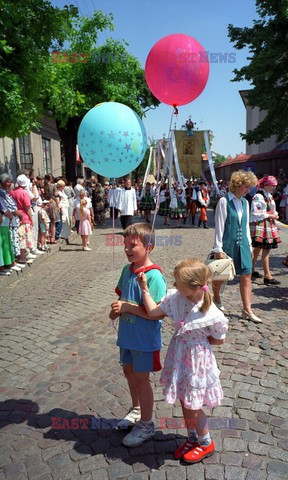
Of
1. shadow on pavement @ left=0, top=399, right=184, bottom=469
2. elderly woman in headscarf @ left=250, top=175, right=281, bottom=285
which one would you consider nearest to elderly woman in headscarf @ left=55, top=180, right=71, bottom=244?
elderly woman in headscarf @ left=250, top=175, right=281, bottom=285

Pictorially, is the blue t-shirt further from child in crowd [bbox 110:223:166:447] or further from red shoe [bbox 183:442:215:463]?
red shoe [bbox 183:442:215:463]

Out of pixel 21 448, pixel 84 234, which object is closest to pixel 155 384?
pixel 21 448

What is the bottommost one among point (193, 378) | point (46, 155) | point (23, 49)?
point (193, 378)

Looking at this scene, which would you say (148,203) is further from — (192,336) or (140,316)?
(192,336)

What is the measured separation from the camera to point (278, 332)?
4422 mm

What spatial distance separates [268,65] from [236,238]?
491 inches

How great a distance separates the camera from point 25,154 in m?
14.5

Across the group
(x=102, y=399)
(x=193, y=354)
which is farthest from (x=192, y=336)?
(x=102, y=399)

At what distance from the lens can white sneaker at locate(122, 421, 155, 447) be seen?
2.53m

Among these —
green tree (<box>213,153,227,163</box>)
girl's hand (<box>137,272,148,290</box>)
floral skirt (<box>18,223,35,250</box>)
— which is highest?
green tree (<box>213,153,227,163</box>)

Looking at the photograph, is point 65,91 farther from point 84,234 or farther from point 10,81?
point 10,81

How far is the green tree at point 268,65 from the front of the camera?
14117 millimetres

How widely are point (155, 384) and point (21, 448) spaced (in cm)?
123

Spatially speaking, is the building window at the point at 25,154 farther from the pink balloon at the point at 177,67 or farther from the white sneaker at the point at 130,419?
the white sneaker at the point at 130,419
